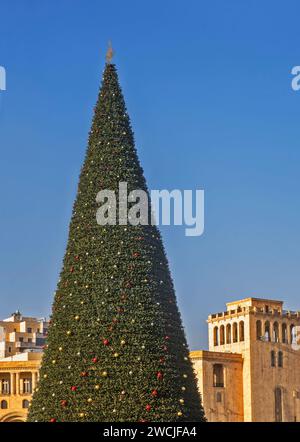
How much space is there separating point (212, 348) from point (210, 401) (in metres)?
7.82

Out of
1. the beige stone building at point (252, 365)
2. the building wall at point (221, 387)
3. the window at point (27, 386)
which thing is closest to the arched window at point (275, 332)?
the beige stone building at point (252, 365)

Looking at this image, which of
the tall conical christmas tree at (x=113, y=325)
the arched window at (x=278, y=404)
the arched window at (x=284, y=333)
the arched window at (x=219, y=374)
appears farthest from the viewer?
the arched window at (x=284, y=333)

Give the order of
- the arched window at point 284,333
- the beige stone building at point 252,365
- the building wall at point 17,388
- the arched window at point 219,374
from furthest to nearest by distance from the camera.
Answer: the arched window at point 284,333 → the arched window at point 219,374 → the beige stone building at point 252,365 → the building wall at point 17,388

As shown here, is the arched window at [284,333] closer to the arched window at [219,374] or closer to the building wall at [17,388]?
the arched window at [219,374]

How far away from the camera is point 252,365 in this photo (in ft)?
230

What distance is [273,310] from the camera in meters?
72.9

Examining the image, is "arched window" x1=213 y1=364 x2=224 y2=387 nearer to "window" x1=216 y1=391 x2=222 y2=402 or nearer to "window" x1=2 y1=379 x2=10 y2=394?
"window" x1=216 y1=391 x2=222 y2=402

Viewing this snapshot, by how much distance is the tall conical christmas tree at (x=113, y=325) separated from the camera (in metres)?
29.4

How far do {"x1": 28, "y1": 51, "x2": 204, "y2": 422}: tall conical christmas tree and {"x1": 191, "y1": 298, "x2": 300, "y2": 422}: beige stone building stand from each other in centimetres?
3759

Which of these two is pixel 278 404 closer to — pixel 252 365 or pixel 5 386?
pixel 252 365

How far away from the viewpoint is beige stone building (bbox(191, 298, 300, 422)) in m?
68.6

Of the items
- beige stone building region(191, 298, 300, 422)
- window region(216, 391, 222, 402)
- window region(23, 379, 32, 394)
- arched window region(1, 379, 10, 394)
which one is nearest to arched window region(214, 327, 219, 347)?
beige stone building region(191, 298, 300, 422)

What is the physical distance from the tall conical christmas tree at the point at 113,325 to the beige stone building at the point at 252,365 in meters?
37.6
